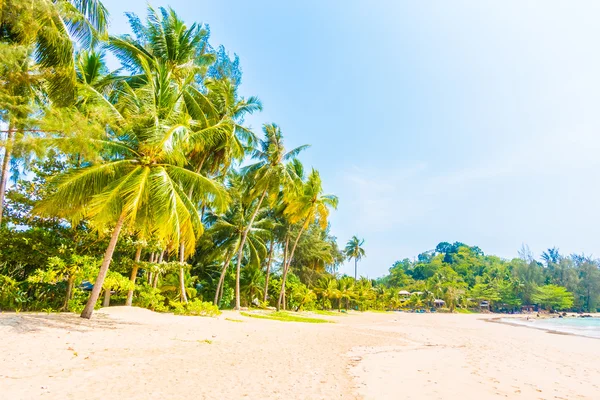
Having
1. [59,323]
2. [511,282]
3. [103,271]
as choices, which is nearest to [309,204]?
[103,271]

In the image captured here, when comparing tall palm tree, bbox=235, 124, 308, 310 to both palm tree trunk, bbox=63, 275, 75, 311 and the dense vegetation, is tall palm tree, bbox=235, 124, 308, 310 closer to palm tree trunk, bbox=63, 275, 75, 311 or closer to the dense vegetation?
the dense vegetation

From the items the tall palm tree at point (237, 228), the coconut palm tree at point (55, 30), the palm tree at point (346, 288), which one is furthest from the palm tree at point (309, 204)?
the coconut palm tree at point (55, 30)

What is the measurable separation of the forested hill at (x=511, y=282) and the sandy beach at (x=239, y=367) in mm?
53897

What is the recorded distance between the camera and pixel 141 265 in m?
13.5

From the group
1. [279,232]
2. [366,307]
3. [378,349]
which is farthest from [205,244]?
[366,307]

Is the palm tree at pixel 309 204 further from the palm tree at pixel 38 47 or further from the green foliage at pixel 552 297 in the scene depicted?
the green foliage at pixel 552 297

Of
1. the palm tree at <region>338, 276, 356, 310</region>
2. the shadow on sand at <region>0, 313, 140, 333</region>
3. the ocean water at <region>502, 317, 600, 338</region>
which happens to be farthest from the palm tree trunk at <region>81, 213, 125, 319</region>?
the palm tree at <region>338, 276, 356, 310</region>

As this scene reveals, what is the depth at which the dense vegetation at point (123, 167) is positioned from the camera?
6.96 metres

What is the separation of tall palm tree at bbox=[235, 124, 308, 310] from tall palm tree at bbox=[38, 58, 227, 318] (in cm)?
1043

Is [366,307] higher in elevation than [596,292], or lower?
lower

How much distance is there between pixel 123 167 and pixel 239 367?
7.27 meters

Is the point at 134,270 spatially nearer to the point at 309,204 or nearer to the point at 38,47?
the point at 38,47

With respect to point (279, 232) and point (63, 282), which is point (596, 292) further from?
point (63, 282)

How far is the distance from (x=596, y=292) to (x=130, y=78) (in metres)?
104
